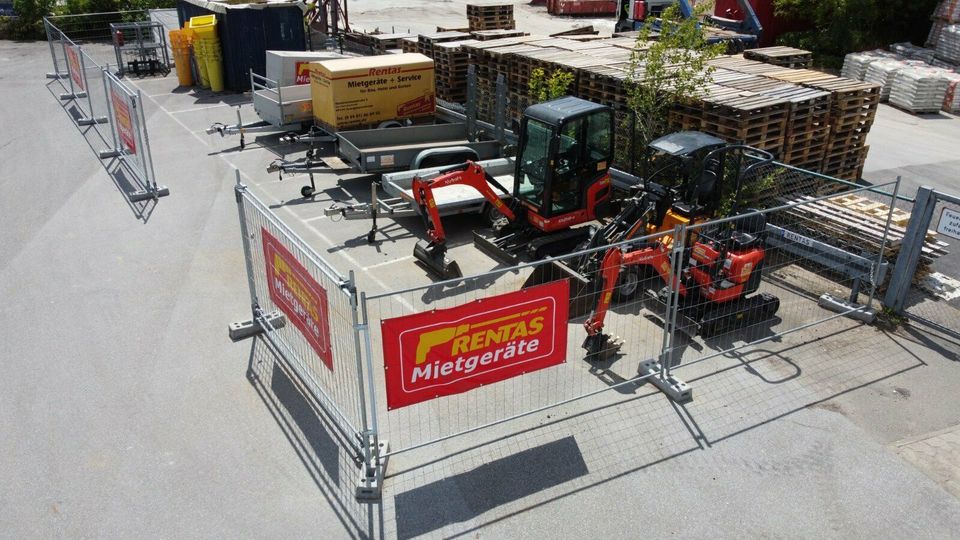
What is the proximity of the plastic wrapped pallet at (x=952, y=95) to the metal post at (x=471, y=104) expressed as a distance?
13.2m

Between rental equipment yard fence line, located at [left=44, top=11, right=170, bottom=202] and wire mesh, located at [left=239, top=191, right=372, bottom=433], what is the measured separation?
19.5 feet

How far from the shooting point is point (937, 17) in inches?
882

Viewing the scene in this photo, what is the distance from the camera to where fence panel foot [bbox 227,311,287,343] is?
895 centimetres

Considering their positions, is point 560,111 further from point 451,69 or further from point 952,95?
point 952,95

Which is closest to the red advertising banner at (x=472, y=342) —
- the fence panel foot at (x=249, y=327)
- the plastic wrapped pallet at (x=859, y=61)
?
the fence panel foot at (x=249, y=327)

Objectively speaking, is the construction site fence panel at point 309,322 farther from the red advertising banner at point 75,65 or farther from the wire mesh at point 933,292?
the red advertising banner at point 75,65

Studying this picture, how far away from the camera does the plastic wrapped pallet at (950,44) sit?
2152cm

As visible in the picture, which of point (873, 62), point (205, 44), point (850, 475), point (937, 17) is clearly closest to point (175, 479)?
point (850, 475)

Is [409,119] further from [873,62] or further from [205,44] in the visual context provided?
[873,62]

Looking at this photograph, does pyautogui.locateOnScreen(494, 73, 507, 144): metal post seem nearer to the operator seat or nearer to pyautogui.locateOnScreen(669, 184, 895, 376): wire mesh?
pyautogui.locateOnScreen(669, 184, 895, 376): wire mesh

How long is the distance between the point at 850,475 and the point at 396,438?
4.23m

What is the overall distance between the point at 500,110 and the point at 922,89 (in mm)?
12388

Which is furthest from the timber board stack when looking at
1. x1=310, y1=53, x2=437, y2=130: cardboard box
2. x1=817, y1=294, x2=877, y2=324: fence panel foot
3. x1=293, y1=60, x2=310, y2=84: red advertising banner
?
x1=293, y1=60, x2=310, y2=84: red advertising banner

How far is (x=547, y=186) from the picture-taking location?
10445 mm
